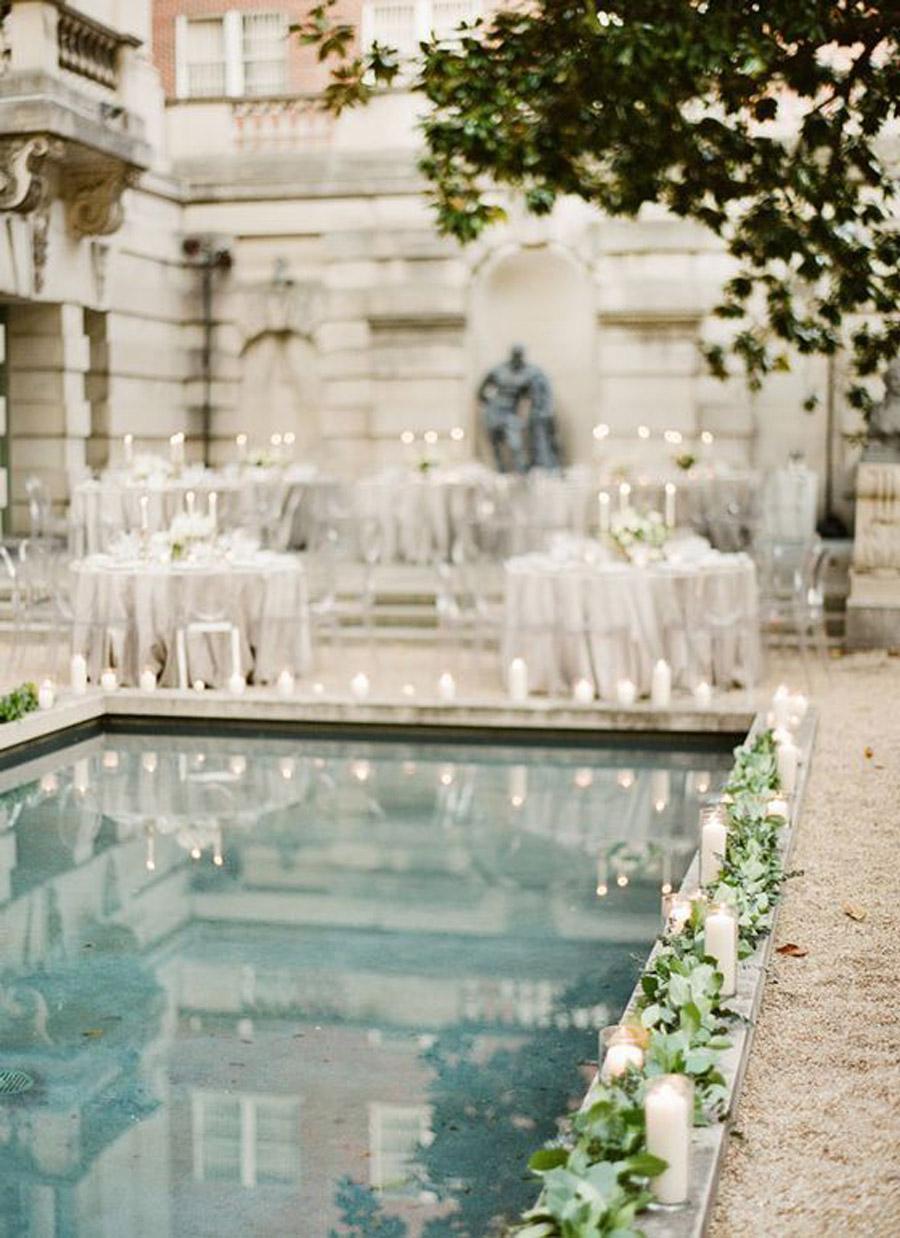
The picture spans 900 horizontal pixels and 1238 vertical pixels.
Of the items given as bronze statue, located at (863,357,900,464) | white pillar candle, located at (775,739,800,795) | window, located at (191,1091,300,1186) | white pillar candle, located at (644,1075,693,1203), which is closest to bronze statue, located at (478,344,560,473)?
bronze statue, located at (863,357,900,464)

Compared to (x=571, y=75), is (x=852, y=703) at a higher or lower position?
lower

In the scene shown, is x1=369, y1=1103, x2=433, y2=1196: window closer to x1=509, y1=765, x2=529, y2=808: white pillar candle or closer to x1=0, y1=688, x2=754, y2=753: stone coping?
x1=509, y1=765, x2=529, y2=808: white pillar candle

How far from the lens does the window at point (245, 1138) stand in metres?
4.09

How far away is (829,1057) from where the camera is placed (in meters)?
4.49

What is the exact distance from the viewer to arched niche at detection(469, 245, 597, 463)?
744 inches

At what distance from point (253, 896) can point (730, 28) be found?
4.33 metres

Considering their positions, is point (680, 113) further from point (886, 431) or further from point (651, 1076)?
point (886, 431)

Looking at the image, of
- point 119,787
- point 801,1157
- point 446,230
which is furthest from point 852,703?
point 801,1157

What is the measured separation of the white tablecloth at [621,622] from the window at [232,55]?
11.6 meters

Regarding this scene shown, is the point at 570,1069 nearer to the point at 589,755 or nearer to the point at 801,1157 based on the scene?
the point at 801,1157

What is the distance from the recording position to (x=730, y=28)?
7426 mm

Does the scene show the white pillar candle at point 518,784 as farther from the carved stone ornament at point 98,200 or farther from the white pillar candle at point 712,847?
the carved stone ornament at point 98,200

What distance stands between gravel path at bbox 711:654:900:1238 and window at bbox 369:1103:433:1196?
795 millimetres

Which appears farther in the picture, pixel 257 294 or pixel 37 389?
pixel 257 294
